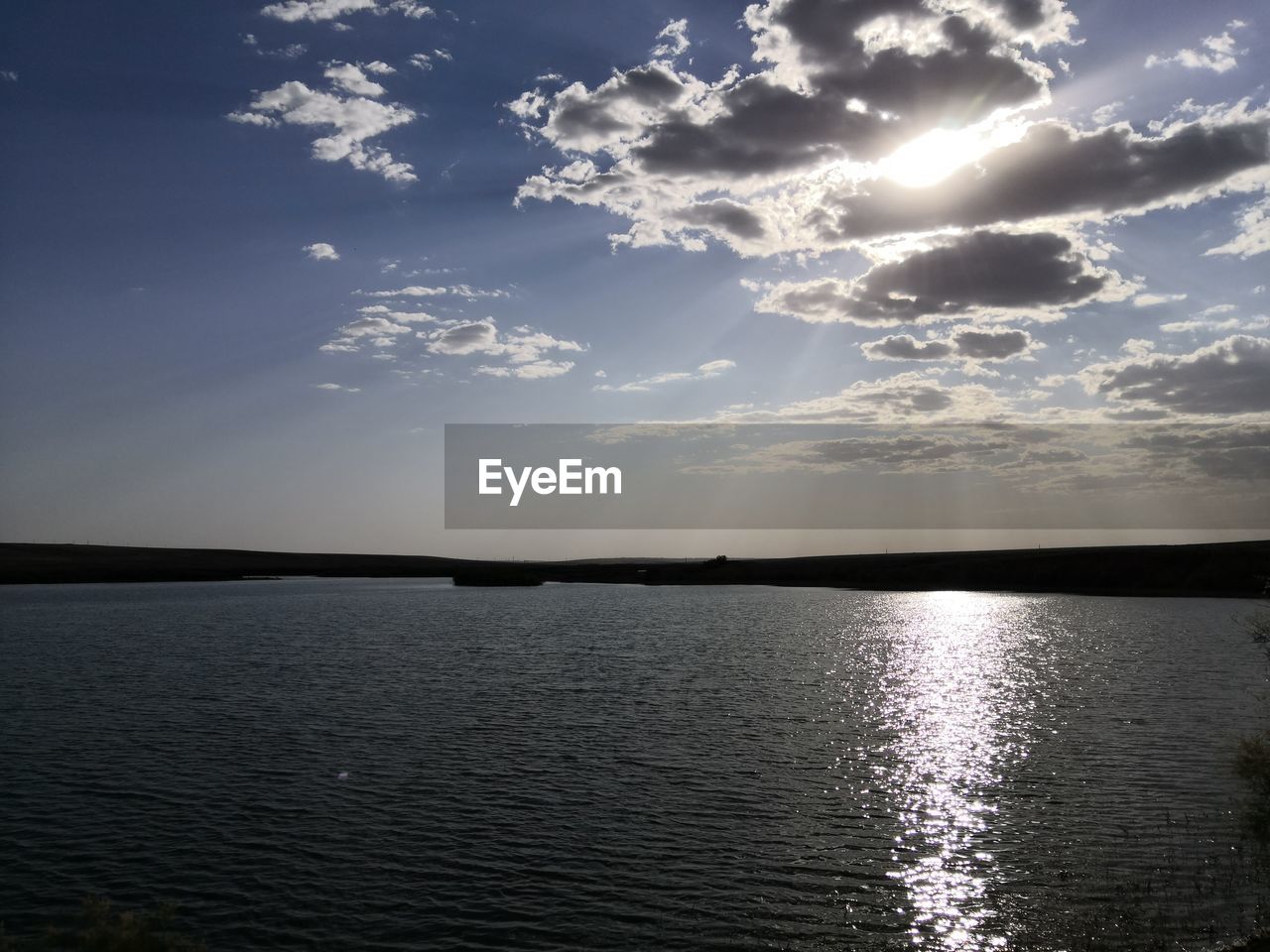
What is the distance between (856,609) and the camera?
13588 cm

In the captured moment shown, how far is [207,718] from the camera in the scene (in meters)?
44.6

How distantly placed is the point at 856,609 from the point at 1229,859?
371ft

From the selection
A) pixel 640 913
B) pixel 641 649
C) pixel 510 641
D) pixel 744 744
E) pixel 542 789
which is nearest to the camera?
pixel 640 913

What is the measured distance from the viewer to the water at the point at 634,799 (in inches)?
841

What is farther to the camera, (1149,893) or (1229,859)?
(1229,859)

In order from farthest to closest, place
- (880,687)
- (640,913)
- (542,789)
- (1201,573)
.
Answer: (1201,573)
(880,687)
(542,789)
(640,913)

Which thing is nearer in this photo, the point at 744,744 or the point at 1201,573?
the point at 744,744

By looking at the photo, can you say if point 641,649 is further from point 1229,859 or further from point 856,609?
point 856,609

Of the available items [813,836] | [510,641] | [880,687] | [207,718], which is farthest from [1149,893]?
[510,641]

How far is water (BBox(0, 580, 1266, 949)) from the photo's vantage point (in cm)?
2136

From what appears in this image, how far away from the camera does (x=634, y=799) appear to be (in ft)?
100

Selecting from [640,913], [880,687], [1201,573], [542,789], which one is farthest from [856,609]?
[640,913]

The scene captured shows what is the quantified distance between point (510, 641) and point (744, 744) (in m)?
47.5

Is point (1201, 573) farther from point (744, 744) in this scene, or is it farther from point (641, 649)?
point (744, 744)
